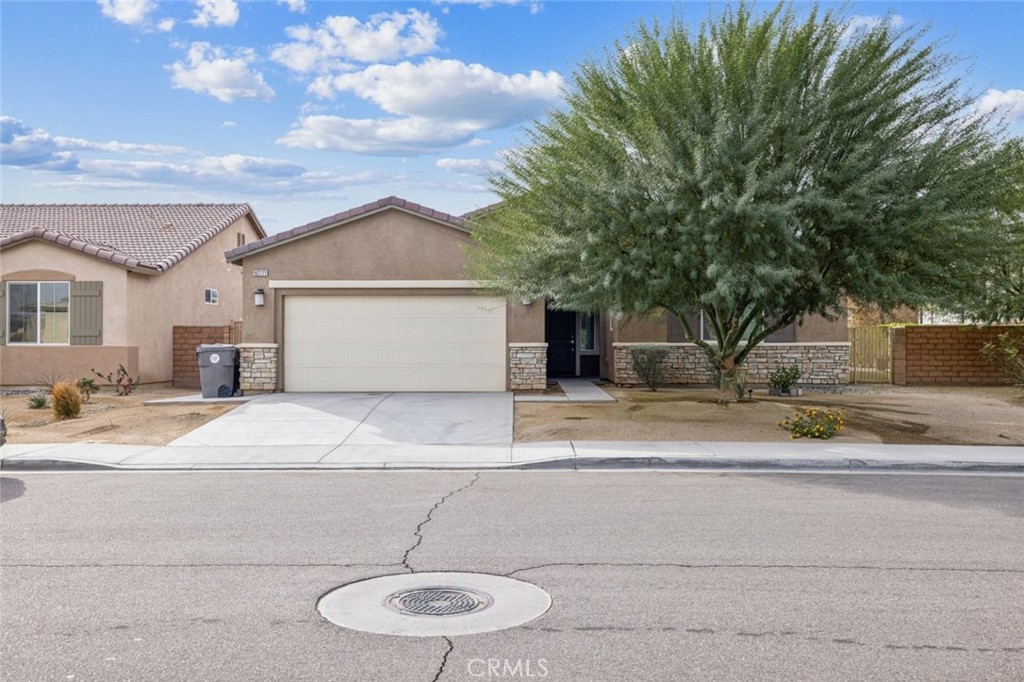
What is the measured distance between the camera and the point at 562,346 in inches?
1089

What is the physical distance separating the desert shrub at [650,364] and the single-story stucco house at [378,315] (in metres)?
2.71

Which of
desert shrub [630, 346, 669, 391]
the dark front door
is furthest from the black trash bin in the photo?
the dark front door

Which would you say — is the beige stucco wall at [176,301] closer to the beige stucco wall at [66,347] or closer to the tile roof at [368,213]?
the beige stucco wall at [66,347]

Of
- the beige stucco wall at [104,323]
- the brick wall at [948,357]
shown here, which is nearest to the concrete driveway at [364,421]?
the beige stucco wall at [104,323]

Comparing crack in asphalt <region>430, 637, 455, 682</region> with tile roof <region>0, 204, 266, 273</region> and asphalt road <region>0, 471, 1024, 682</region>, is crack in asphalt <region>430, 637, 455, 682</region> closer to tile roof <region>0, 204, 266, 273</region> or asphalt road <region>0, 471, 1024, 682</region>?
asphalt road <region>0, 471, 1024, 682</region>

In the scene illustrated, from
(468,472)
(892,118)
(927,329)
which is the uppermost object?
(892,118)

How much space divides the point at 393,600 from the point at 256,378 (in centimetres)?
1638

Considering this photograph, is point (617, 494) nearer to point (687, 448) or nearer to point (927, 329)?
point (687, 448)

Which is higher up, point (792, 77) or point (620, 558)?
point (792, 77)

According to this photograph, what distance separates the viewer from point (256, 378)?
21.7 m

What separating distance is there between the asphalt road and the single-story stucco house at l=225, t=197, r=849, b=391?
34.2ft

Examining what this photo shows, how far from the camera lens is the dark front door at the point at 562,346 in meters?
27.6

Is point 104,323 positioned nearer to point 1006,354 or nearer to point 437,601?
point 437,601

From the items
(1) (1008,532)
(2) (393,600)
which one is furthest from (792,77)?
(2) (393,600)
